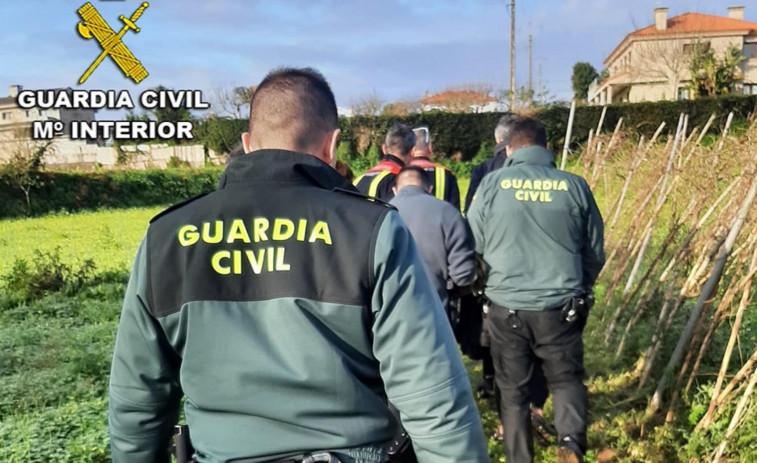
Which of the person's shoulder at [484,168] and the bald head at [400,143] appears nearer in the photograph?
the bald head at [400,143]

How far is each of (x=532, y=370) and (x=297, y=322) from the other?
260 cm

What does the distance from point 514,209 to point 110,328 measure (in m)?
4.93

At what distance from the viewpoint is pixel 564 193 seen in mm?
3654

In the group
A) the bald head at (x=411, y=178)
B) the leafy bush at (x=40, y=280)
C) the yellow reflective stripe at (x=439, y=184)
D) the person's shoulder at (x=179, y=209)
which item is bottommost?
the leafy bush at (x=40, y=280)

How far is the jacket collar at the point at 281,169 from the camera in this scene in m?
1.61

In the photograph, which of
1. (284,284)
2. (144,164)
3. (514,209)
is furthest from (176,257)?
(144,164)

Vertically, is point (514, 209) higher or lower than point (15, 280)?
higher

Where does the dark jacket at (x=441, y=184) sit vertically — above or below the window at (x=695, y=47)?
below

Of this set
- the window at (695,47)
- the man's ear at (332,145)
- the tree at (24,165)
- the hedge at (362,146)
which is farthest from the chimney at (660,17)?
the man's ear at (332,145)

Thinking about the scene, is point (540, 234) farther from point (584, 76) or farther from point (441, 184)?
point (584, 76)

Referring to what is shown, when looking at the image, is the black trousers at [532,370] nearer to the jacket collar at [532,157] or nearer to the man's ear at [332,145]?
the jacket collar at [532,157]

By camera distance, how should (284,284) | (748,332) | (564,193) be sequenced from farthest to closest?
(748,332) < (564,193) < (284,284)

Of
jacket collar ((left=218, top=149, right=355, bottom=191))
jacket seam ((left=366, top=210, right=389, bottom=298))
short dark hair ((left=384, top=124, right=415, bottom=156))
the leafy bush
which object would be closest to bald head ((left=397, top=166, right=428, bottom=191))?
short dark hair ((left=384, top=124, right=415, bottom=156))

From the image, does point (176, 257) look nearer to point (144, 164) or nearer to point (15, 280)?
point (15, 280)
